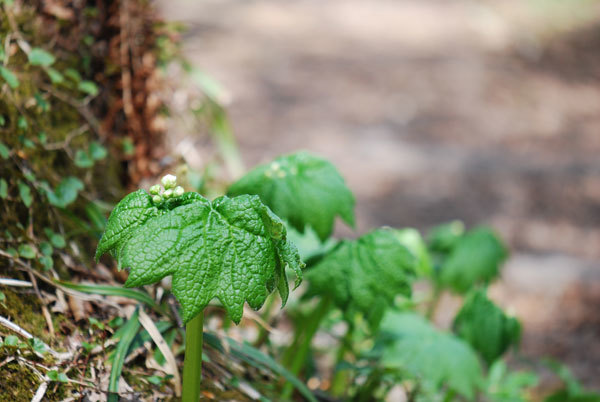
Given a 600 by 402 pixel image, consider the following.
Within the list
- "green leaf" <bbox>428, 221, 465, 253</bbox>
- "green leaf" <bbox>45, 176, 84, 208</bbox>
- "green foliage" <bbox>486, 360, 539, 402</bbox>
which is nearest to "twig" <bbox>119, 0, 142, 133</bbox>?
"green leaf" <bbox>45, 176, 84, 208</bbox>

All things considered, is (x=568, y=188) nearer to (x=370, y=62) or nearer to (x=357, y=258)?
(x=370, y=62)

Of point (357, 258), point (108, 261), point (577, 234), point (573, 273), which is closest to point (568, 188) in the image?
point (577, 234)

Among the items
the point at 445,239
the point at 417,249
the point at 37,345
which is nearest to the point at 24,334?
the point at 37,345

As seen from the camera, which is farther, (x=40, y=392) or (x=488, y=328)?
(x=488, y=328)

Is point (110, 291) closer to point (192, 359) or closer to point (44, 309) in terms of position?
point (44, 309)

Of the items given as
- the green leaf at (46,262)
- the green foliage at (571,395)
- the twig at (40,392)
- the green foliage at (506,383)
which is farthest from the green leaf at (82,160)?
the green foliage at (571,395)

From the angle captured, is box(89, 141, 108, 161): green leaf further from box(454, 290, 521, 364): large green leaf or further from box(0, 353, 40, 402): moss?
box(454, 290, 521, 364): large green leaf
